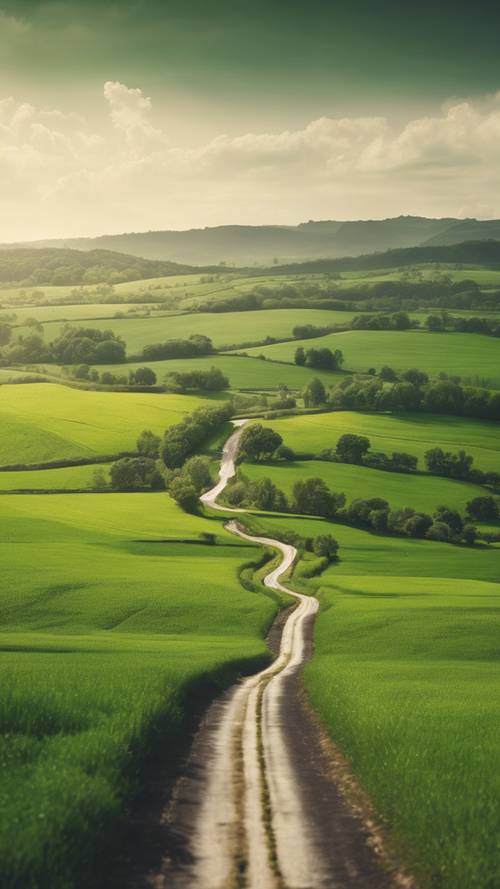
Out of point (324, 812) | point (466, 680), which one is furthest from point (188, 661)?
point (324, 812)

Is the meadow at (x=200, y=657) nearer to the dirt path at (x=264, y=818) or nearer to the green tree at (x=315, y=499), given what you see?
the dirt path at (x=264, y=818)

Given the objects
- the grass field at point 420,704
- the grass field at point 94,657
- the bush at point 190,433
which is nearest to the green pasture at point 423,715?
the grass field at point 420,704

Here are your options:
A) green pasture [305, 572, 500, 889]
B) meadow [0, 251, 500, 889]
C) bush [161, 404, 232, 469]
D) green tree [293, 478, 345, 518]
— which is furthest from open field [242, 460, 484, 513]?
green pasture [305, 572, 500, 889]

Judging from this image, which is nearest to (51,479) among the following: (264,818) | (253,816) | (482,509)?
(482,509)

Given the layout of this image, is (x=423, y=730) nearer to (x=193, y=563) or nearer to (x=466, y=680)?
(x=466, y=680)

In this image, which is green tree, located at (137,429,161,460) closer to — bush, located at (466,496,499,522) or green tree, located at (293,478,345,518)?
green tree, located at (293,478,345,518)
